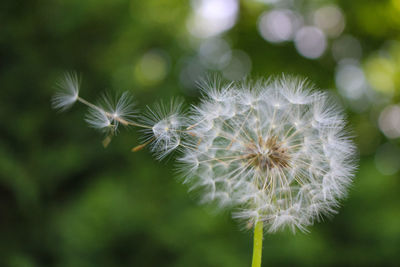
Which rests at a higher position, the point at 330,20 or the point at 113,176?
the point at 330,20

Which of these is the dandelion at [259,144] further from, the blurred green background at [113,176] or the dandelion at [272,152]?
the blurred green background at [113,176]

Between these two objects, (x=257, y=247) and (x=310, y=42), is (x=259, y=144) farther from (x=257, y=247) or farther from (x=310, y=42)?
(x=310, y=42)

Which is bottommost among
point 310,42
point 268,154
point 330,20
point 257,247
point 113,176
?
point 257,247

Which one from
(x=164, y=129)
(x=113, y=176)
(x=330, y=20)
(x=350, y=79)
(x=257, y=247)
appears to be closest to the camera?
(x=257, y=247)

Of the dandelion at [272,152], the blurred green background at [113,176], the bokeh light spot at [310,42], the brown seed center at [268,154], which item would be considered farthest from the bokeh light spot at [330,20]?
the brown seed center at [268,154]

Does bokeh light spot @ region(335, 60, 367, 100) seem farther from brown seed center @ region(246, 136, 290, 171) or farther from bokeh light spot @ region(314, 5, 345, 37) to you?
brown seed center @ region(246, 136, 290, 171)

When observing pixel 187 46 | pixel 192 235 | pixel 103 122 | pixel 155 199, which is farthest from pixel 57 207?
pixel 103 122

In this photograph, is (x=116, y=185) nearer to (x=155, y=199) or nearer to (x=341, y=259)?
(x=155, y=199)

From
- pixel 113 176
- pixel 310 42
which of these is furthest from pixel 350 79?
pixel 113 176
